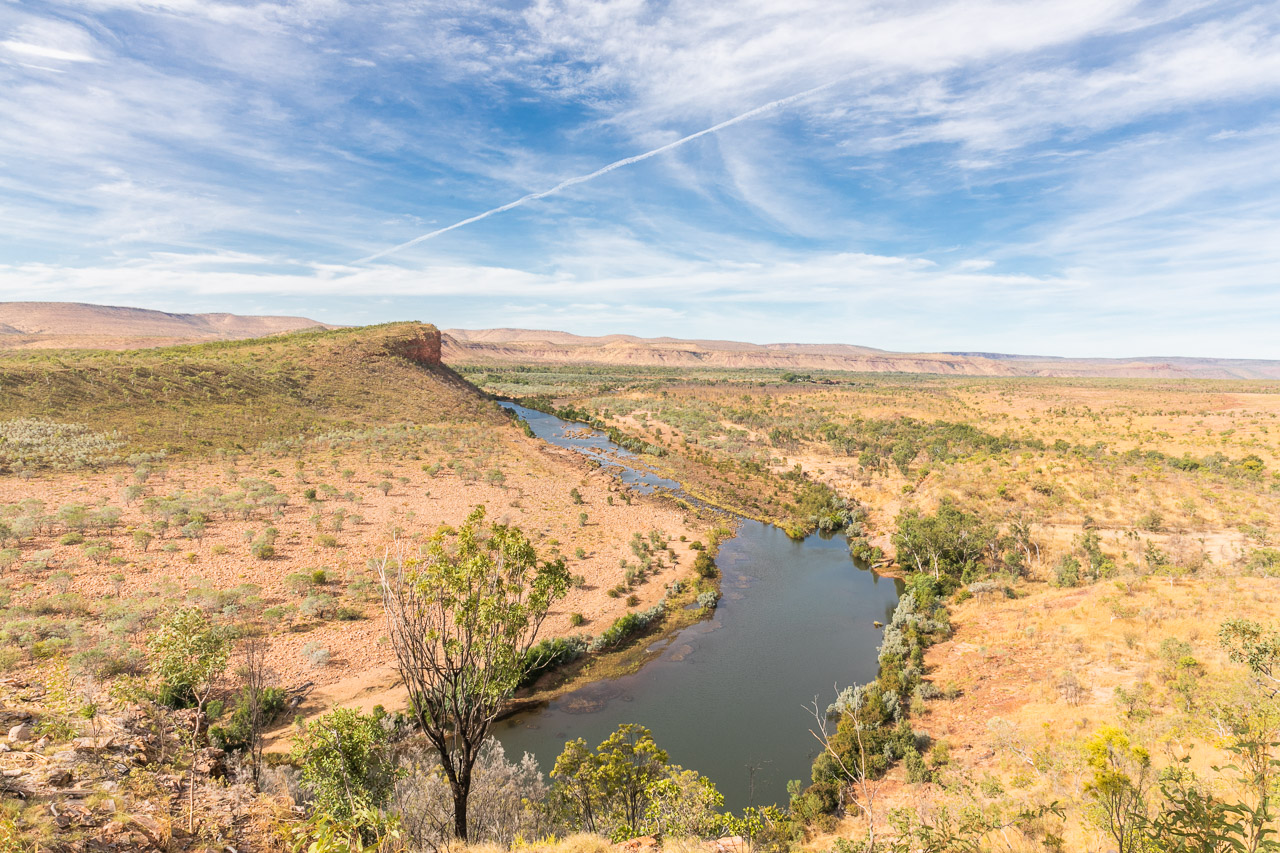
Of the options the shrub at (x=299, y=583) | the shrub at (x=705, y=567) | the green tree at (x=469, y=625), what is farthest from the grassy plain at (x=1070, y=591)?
the shrub at (x=299, y=583)

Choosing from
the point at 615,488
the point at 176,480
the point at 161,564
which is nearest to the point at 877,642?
the point at 615,488

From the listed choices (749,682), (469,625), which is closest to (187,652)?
(469,625)

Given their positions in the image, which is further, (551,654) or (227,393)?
(227,393)

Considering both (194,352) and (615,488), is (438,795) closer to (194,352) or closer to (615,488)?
(615,488)

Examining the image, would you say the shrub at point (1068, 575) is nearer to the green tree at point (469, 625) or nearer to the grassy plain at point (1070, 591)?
the grassy plain at point (1070, 591)

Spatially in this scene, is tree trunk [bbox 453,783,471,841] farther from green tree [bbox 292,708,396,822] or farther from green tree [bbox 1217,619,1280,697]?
green tree [bbox 1217,619,1280,697]

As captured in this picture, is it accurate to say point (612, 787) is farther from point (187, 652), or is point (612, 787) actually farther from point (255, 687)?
point (187, 652)

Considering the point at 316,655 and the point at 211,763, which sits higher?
the point at 211,763
